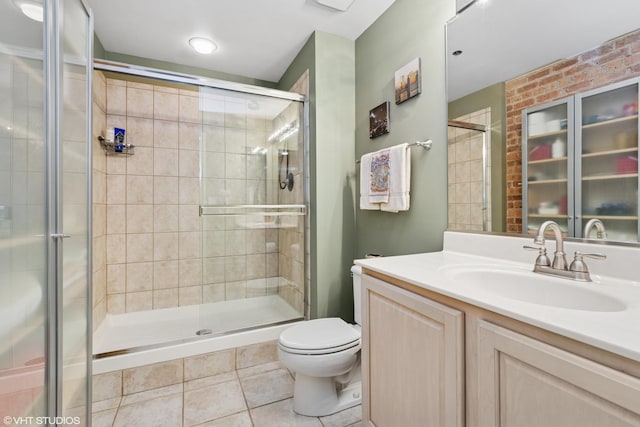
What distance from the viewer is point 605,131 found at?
0.92 metres

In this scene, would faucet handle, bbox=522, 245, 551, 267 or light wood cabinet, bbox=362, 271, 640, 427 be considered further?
faucet handle, bbox=522, 245, 551, 267

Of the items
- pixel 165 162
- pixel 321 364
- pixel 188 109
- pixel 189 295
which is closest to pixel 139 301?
pixel 189 295

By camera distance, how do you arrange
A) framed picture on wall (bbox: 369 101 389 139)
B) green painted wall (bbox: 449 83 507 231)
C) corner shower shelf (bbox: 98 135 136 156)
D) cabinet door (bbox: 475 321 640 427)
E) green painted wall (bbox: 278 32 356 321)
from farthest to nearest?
corner shower shelf (bbox: 98 135 136 156), green painted wall (bbox: 278 32 356 321), framed picture on wall (bbox: 369 101 389 139), green painted wall (bbox: 449 83 507 231), cabinet door (bbox: 475 321 640 427)

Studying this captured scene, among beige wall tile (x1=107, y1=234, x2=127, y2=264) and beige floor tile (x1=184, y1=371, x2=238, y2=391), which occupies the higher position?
beige wall tile (x1=107, y1=234, x2=127, y2=264)

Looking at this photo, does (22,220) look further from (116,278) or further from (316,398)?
(116,278)

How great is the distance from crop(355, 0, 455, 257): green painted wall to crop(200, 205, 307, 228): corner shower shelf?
1.91 ft

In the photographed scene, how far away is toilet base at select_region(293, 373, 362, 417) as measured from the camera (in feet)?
4.97

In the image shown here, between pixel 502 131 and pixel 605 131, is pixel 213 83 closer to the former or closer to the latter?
pixel 502 131

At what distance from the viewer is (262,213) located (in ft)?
Result: 7.08

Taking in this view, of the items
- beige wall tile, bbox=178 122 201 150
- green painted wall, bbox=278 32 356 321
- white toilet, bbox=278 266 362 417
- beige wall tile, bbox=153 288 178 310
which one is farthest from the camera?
beige wall tile, bbox=178 122 201 150

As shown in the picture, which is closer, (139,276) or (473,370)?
(473,370)

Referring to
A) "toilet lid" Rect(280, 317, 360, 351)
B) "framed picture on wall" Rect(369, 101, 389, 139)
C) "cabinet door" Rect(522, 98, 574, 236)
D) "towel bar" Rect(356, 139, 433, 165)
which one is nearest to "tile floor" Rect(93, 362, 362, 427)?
"toilet lid" Rect(280, 317, 360, 351)

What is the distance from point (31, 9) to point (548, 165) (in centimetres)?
182

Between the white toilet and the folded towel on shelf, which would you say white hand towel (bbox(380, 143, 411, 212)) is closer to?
the folded towel on shelf
